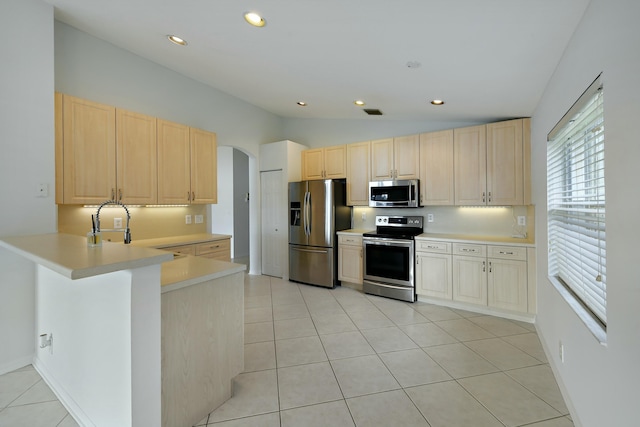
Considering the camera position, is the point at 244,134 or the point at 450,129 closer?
the point at 450,129

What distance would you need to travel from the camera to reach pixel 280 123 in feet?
19.1

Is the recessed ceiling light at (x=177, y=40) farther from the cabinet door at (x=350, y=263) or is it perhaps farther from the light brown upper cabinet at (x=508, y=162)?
the light brown upper cabinet at (x=508, y=162)

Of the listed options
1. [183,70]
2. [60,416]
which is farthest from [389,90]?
[60,416]

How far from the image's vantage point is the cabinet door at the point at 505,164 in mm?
3314

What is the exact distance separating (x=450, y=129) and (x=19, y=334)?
16.3 ft

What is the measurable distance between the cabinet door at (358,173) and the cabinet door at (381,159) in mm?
85

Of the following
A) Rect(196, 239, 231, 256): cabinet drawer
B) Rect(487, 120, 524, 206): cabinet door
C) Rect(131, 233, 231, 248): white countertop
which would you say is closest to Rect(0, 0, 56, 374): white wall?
Rect(131, 233, 231, 248): white countertop

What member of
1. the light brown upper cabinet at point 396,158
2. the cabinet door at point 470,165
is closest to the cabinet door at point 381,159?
the light brown upper cabinet at point 396,158

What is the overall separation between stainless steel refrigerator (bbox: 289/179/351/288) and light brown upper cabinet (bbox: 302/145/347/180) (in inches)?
8.7

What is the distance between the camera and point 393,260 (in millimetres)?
3977

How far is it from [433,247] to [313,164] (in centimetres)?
252

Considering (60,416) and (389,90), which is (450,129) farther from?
(60,416)

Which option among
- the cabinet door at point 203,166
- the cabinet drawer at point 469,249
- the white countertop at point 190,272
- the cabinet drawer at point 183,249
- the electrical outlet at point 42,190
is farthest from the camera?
the cabinet door at point 203,166

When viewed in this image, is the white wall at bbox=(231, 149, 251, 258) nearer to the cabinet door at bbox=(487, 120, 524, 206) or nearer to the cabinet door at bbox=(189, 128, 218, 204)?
the cabinet door at bbox=(189, 128, 218, 204)
